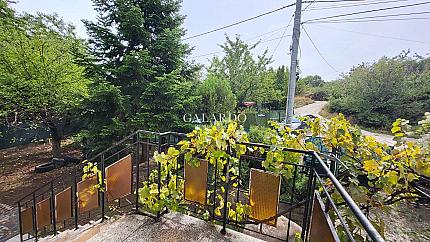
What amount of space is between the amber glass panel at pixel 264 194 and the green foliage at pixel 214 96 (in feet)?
20.7

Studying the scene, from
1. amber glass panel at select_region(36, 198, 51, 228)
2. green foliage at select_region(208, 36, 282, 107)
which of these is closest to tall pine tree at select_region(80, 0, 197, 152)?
amber glass panel at select_region(36, 198, 51, 228)

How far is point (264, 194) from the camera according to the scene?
1745 mm

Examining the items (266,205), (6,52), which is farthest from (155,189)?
(6,52)

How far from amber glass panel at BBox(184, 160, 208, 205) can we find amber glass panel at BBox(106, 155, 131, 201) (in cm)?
68

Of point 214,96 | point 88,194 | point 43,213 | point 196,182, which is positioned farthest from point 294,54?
point 43,213

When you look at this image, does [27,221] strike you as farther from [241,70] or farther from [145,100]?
[241,70]

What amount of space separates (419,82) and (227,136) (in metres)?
17.1

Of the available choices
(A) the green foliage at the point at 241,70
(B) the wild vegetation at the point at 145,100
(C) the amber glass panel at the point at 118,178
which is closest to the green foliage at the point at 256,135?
(B) the wild vegetation at the point at 145,100

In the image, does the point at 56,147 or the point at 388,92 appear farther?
the point at 388,92

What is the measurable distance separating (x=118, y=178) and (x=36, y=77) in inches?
259

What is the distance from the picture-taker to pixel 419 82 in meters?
A: 13.0

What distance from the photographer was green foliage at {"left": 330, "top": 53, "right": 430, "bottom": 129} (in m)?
12.4

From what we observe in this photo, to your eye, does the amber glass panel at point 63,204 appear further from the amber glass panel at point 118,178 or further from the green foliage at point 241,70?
the green foliage at point 241,70

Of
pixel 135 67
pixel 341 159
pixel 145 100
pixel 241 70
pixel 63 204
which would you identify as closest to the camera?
pixel 341 159
